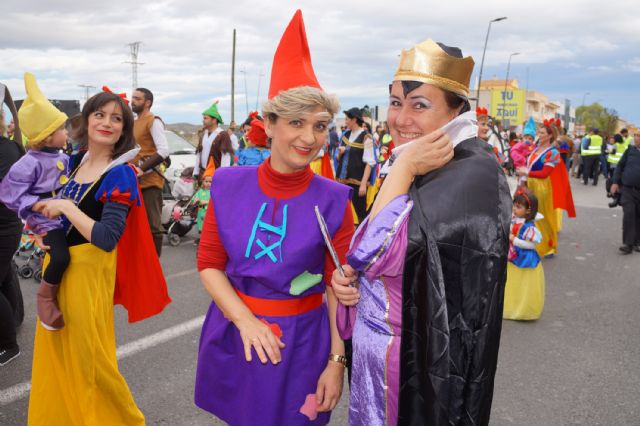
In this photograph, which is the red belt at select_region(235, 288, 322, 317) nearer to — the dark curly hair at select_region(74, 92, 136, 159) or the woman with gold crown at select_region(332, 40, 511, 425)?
the woman with gold crown at select_region(332, 40, 511, 425)

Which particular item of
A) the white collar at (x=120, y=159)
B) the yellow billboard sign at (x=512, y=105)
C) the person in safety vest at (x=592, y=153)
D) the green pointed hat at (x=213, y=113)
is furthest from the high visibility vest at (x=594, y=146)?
the yellow billboard sign at (x=512, y=105)

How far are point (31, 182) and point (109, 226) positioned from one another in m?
0.67

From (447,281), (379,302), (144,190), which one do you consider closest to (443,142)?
(447,281)

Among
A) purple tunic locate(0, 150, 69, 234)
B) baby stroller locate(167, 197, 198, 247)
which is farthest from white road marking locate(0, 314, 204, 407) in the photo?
baby stroller locate(167, 197, 198, 247)

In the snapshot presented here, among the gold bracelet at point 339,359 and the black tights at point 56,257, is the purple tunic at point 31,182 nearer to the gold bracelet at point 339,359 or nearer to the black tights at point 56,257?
the black tights at point 56,257

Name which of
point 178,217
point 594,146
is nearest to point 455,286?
point 178,217

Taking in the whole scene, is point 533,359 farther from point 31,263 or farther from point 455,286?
point 31,263

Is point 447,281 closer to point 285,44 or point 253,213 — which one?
point 253,213

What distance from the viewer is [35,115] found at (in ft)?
10.2

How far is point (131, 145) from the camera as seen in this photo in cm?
310

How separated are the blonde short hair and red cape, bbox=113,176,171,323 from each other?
1.48 m

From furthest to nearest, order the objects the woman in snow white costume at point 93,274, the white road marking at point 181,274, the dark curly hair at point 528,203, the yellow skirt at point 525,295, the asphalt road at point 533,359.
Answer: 1. the white road marking at point 181,274
2. the dark curly hair at point 528,203
3. the yellow skirt at point 525,295
4. the asphalt road at point 533,359
5. the woman in snow white costume at point 93,274

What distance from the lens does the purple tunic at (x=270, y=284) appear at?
1916 millimetres

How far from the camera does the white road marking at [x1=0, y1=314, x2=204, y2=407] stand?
3.64 metres
